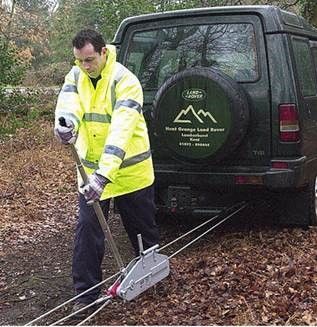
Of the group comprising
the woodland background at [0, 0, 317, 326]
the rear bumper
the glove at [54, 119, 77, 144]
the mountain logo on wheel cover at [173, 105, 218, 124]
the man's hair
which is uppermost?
the man's hair

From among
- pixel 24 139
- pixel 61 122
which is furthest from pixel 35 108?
pixel 61 122

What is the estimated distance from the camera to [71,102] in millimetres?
4203

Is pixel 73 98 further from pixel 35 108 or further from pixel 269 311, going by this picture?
pixel 35 108

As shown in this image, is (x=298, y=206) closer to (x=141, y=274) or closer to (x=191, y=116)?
(x=191, y=116)

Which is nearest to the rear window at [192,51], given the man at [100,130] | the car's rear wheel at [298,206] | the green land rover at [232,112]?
the green land rover at [232,112]

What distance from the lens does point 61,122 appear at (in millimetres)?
3828

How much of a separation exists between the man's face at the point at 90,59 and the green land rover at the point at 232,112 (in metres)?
1.22

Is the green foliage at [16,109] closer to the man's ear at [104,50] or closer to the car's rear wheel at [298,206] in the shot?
the car's rear wheel at [298,206]

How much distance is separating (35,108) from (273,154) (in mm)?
9658

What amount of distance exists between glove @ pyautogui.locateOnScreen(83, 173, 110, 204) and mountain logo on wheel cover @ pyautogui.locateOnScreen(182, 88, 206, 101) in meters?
1.68

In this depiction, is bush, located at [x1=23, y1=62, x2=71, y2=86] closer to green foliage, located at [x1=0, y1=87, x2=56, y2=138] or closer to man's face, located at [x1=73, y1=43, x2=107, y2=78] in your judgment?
green foliage, located at [x1=0, y1=87, x2=56, y2=138]

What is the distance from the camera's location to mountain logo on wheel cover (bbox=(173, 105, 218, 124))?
5156 millimetres

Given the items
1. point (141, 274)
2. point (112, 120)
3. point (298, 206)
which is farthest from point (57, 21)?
point (141, 274)

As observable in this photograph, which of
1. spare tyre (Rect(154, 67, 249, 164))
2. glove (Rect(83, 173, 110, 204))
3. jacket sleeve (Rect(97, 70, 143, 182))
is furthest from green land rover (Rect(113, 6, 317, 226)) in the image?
glove (Rect(83, 173, 110, 204))
